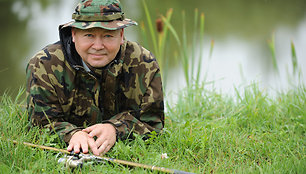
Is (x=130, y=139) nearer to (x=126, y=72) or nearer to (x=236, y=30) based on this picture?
(x=126, y=72)

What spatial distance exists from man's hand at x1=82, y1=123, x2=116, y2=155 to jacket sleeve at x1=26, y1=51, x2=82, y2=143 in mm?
153

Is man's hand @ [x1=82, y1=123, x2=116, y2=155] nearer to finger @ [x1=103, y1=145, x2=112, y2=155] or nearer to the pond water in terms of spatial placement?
finger @ [x1=103, y1=145, x2=112, y2=155]

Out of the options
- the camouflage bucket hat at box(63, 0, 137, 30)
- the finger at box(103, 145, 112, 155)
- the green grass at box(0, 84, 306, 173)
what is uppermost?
the camouflage bucket hat at box(63, 0, 137, 30)

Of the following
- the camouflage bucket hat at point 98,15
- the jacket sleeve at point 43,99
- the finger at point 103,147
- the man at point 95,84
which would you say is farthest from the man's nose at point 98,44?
the finger at point 103,147

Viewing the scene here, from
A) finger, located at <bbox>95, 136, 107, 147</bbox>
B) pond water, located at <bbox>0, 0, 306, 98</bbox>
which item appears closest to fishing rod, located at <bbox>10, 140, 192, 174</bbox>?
finger, located at <bbox>95, 136, 107, 147</bbox>

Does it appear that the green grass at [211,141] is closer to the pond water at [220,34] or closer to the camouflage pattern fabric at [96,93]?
the camouflage pattern fabric at [96,93]

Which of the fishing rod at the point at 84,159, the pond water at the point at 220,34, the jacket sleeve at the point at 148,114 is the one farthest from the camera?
the pond water at the point at 220,34

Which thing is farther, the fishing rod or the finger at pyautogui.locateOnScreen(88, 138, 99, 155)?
the finger at pyautogui.locateOnScreen(88, 138, 99, 155)

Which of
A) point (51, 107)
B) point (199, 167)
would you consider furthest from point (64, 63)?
point (199, 167)

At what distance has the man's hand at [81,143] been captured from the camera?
2.42 meters

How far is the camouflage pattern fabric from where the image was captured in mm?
2662

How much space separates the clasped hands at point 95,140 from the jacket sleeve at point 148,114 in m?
0.15

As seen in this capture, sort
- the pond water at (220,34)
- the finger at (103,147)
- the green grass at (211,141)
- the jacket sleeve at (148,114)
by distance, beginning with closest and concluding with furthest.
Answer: the green grass at (211,141) → the finger at (103,147) → the jacket sleeve at (148,114) → the pond water at (220,34)

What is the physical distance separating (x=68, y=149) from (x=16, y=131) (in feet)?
1.67
